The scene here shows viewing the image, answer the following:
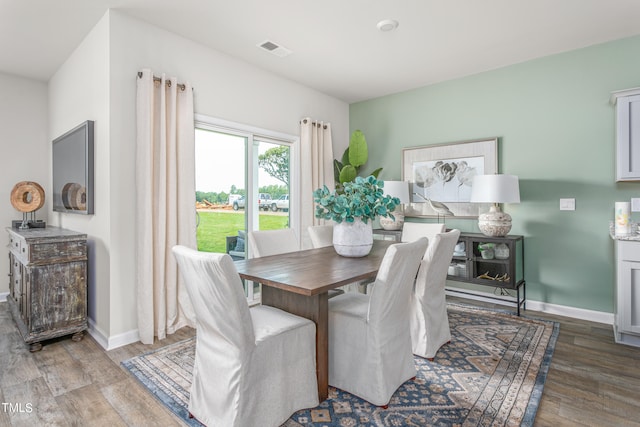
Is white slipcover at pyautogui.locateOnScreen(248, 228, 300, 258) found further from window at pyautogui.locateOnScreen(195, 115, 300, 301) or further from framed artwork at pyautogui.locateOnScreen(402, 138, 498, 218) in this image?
framed artwork at pyautogui.locateOnScreen(402, 138, 498, 218)

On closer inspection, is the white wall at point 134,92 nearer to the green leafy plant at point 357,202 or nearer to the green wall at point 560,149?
the green leafy plant at point 357,202

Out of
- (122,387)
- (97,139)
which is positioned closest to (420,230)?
(122,387)

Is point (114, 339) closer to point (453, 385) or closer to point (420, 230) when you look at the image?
point (453, 385)

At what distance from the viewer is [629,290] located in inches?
104

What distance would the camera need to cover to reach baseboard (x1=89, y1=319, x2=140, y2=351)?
2.66m

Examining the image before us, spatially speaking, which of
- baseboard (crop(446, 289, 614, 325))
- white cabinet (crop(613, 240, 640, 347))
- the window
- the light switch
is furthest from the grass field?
white cabinet (crop(613, 240, 640, 347))

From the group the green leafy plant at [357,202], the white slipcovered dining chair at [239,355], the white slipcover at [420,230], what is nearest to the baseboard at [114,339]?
the white slipcovered dining chair at [239,355]

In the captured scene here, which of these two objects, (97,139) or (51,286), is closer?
(51,286)

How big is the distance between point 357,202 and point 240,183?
1.86 m

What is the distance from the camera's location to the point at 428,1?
255 centimetres

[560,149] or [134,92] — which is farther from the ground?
[134,92]

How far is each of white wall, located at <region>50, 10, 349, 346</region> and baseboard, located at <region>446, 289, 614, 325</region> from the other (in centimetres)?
342

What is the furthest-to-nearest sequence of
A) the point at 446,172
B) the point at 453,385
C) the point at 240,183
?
the point at 446,172 < the point at 240,183 < the point at 453,385

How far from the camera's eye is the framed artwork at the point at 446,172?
3904 mm
